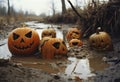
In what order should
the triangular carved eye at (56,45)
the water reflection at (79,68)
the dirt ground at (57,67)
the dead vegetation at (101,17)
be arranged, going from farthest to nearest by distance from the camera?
the dead vegetation at (101,17)
the triangular carved eye at (56,45)
the water reflection at (79,68)
the dirt ground at (57,67)

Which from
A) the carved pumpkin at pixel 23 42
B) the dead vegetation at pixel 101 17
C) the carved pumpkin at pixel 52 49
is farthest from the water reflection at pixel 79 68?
the dead vegetation at pixel 101 17

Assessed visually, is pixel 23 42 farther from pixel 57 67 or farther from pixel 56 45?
pixel 57 67

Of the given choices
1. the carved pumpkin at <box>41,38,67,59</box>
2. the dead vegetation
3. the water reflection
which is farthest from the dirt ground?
the dead vegetation

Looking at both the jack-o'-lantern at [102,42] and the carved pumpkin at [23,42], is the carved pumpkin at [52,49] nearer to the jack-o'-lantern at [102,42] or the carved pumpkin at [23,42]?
the carved pumpkin at [23,42]

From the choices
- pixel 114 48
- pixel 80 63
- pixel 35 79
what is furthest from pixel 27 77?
pixel 114 48

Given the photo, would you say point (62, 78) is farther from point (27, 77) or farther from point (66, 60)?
point (66, 60)

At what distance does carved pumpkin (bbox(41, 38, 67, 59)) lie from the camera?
347 inches

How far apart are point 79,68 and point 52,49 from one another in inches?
64.7

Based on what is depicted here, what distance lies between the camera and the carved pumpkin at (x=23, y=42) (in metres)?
9.27

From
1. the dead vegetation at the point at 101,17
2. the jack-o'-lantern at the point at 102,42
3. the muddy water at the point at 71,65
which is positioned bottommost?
the muddy water at the point at 71,65

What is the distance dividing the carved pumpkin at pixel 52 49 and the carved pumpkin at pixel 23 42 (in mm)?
506

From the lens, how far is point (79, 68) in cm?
741

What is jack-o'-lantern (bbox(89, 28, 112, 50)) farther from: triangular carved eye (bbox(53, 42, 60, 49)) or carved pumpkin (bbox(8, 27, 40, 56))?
carved pumpkin (bbox(8, 27, 40, 56))

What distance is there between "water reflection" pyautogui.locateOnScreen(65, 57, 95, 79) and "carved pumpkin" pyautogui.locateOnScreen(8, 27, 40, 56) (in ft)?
4.21
